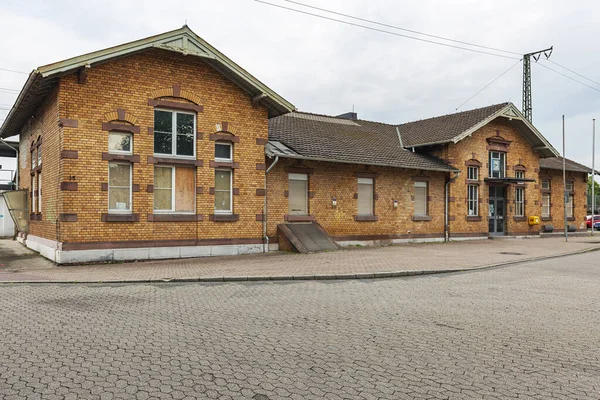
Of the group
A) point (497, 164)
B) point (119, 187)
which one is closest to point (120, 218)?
point (119, 187)

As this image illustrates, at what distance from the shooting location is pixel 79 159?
14.0m

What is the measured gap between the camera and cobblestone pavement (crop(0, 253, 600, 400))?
4.43 m

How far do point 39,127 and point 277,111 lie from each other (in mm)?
8193

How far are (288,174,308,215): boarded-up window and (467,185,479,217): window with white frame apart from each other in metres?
10.0

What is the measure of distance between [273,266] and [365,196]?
8515mm

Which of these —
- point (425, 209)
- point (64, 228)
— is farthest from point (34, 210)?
point (425, 209)

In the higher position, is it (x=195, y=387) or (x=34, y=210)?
(x=34, y=210)

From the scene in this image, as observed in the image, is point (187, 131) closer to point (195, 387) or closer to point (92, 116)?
point (92, 116)

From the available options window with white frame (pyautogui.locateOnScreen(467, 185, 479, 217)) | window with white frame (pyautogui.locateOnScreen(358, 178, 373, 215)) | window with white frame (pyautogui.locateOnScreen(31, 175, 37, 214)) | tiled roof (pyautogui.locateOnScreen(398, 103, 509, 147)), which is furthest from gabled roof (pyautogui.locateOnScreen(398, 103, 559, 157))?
window with white frame (pyautogui.locateOnScreen(31, 175, 37, 214))

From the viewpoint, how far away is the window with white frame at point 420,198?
75.6 feet

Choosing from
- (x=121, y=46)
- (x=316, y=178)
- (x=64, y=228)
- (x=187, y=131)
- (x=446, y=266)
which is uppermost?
(x=121, y=46)

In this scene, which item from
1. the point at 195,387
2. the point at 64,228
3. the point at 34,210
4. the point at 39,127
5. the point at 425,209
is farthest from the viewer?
the point at 425,209

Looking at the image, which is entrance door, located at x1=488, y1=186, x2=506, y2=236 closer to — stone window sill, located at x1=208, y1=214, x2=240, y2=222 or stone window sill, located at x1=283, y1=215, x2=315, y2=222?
stone window sill, located at x1=283, y1=215, x2=315, y2=222

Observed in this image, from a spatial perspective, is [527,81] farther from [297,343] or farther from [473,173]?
[297,343]
